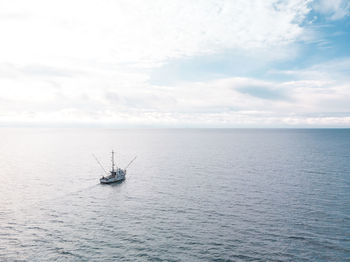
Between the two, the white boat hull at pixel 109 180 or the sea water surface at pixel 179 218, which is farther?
the white boat hull at pixel 109 180

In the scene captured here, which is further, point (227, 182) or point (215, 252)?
point (227, 182)

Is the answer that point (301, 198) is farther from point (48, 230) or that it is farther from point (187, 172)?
point (48, 230)

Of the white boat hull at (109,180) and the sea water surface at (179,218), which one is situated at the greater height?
the white boat hull at (109,180)

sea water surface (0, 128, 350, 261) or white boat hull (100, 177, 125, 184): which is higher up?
white boat hull (100, 177, 125, 184)

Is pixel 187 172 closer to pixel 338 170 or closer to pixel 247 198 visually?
pixel 247 198

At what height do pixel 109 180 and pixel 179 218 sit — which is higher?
pixel 109 180

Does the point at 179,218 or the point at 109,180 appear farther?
the point at 109,180

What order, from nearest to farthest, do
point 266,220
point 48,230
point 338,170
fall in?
point 48,230, point 266,220, point 338,170

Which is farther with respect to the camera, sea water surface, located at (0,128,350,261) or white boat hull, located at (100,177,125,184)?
white boat hull, located at (100,177,125,184)

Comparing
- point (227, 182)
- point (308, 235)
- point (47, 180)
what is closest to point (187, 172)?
point (227, 182)

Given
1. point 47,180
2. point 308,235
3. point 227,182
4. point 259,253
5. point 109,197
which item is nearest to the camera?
point 259,253
